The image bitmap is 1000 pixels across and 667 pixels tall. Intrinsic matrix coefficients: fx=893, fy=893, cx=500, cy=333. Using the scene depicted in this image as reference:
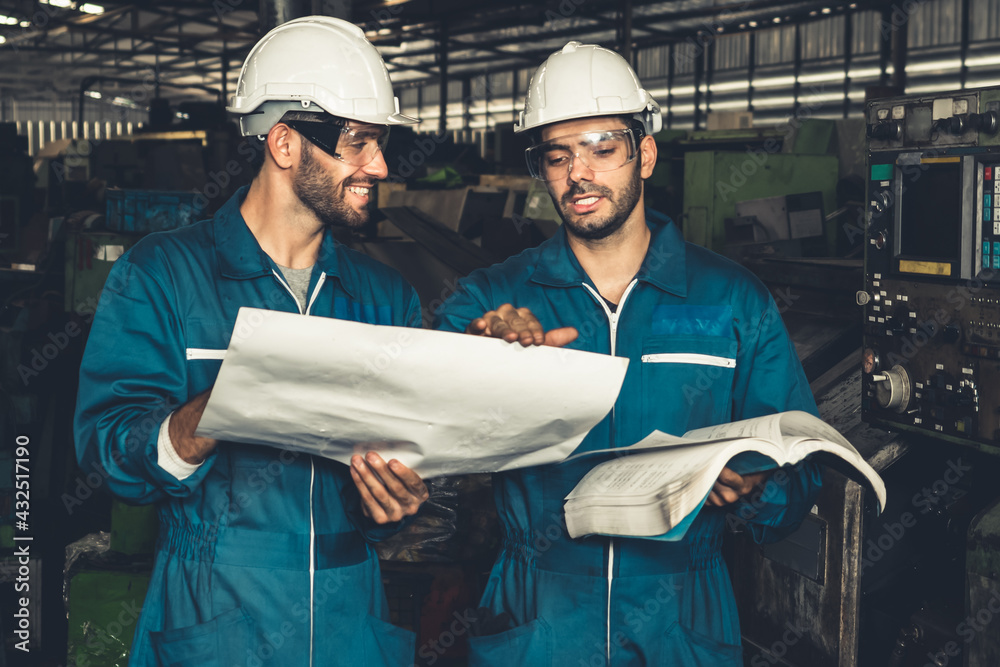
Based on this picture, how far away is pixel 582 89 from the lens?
1.52 metres

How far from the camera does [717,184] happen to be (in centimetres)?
312

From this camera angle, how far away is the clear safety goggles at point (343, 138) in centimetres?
142

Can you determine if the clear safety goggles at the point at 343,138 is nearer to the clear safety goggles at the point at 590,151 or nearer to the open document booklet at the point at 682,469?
the clear safety goggles at the point at 590,151

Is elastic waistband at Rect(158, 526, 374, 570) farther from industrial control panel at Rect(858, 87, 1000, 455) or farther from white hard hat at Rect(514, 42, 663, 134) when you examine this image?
industrial control panel at Rect(858, 87, 1000, 455)

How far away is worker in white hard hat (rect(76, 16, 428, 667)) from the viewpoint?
4.00ft

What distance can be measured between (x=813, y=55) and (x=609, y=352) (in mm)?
11336

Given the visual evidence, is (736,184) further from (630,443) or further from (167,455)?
(167,455)

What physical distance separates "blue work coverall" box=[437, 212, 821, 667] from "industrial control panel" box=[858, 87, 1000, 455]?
37 cm

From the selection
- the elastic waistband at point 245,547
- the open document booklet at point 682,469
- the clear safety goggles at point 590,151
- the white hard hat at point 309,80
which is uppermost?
the white hard hat at point 309,80

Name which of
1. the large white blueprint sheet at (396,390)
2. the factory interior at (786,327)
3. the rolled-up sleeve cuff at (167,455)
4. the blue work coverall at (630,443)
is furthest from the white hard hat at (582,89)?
the rolled-up sleeve cuff at (167,455)

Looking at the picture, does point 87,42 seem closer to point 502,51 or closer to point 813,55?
point 502,51

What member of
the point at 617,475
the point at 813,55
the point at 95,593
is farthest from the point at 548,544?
the point at 813,55

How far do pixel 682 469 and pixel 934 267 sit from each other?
838 millimetres

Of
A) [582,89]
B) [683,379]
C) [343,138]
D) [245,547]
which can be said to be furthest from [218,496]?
[582,89]
